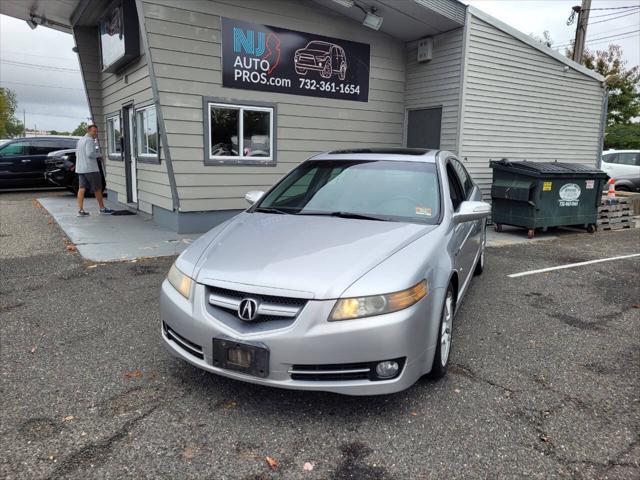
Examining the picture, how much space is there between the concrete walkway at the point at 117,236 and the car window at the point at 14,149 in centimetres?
510

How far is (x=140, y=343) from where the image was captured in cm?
382

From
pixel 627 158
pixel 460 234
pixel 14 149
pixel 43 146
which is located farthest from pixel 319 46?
pixel 627 158

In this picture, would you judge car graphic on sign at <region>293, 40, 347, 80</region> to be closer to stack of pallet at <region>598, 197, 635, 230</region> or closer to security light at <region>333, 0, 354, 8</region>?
security light at <region>333, 0, 354, 8</region>

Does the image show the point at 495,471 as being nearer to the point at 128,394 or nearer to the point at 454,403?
the point at 454,403

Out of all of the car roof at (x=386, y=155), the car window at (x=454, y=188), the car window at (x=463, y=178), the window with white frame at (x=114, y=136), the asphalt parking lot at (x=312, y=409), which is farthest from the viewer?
the window with white frame at (x=114, y=136)

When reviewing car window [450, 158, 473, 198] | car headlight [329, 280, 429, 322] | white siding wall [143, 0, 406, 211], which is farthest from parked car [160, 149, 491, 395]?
white siding wall [143, 0, 406, 211]

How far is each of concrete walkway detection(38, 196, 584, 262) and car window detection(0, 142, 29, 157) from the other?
4.55 m

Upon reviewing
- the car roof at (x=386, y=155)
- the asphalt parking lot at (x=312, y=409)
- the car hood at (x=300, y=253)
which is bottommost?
the asphalt parking lot at (x=312, y=409)

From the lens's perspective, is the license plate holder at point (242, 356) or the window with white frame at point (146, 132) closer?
the license plate holder at point (242, 356)

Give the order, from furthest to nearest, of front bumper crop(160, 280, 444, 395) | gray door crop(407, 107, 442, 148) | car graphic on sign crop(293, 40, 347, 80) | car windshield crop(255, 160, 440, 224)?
1. gray door crop(407, 107, 442, 148)
2. car graphic on sign crop(293, 40, 347, 80)
3. car windshield crop(255, 160, 440, 224)
4. front bumper crop(160, 280, 444, 395)

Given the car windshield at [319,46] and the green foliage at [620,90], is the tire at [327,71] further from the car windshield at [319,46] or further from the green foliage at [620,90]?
the green foliage at [620,90]

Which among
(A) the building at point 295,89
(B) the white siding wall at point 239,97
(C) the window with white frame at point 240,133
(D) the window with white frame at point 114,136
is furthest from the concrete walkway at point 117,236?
(D) the window with white frame at point 114,136

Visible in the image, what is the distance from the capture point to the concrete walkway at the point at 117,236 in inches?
265

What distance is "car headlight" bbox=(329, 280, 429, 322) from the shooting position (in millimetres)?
2535
